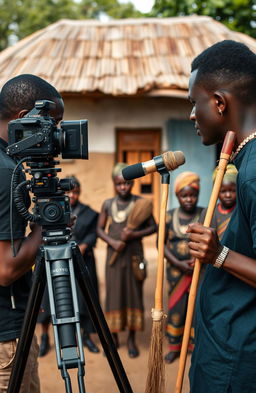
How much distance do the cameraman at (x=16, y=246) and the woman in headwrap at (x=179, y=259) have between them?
219 cm

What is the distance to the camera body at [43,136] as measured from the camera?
1667mm

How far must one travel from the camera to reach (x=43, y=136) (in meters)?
1.66

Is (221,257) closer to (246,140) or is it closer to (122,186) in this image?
(246,140)

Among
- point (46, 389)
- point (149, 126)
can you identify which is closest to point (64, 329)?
point (46, 389)

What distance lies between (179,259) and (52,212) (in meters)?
2.53

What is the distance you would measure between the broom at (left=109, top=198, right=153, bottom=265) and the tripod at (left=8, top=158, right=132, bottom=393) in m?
2.47

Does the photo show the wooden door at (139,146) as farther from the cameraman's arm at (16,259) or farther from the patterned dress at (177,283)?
the cameraman's arm at (16,259)

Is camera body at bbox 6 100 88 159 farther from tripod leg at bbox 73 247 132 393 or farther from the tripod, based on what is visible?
tripod leg at bbox 73 247 132 393

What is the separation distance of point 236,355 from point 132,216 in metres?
2.85

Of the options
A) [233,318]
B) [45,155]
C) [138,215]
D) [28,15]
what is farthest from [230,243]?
[28,15]

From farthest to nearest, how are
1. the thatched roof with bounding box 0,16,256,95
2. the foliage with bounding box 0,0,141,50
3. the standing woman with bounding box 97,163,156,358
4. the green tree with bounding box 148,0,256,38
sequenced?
1. the foliage with bounding box 0,0,141,50
2. the green tree with bounding box 148,0,256,38
3. the thatched roof with bounding box 0,16,256,95
4. the standing woman with bounding box 97,163,156,358

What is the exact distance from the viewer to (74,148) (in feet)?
5.76

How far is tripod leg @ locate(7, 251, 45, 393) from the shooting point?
1.71 metres

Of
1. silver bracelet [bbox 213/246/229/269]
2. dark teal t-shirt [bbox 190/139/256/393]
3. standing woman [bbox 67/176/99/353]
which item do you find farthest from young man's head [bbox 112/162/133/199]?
silver bracelet [bbox 213/246/229/269]
